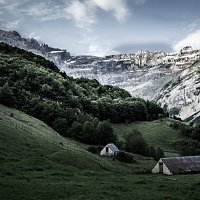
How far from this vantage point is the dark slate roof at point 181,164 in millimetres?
75438

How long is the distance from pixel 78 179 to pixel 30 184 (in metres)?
9.05

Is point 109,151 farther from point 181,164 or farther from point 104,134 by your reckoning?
point 181,164

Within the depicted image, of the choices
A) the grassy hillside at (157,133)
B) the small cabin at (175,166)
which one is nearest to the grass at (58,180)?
the small cabin at (175,166)

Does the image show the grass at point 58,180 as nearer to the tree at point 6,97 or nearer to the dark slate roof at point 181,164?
the dark slate roof at point 181,164

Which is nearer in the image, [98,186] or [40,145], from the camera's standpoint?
[98,186]

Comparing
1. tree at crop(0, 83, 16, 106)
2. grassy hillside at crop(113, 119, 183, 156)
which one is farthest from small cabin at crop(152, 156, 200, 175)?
tree at crop(0, 83, 16, 106)

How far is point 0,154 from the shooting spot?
5397 cm

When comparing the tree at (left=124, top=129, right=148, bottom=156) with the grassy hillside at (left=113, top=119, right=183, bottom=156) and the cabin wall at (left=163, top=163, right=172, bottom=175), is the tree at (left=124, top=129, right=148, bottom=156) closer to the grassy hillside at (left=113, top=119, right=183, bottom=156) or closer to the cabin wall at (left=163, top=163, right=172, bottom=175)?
the grassy hillside at (left=113, top=119, right=183, bottom=156)

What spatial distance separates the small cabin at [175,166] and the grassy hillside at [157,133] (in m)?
53.6

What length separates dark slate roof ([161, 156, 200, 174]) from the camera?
75438 mm

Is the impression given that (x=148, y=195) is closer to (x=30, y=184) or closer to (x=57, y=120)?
(x=30, y=184)

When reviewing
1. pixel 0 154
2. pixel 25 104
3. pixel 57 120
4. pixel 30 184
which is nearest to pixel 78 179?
pixel 30 184

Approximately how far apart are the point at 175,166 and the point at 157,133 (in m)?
91.1

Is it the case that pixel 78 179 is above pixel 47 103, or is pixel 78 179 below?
below
